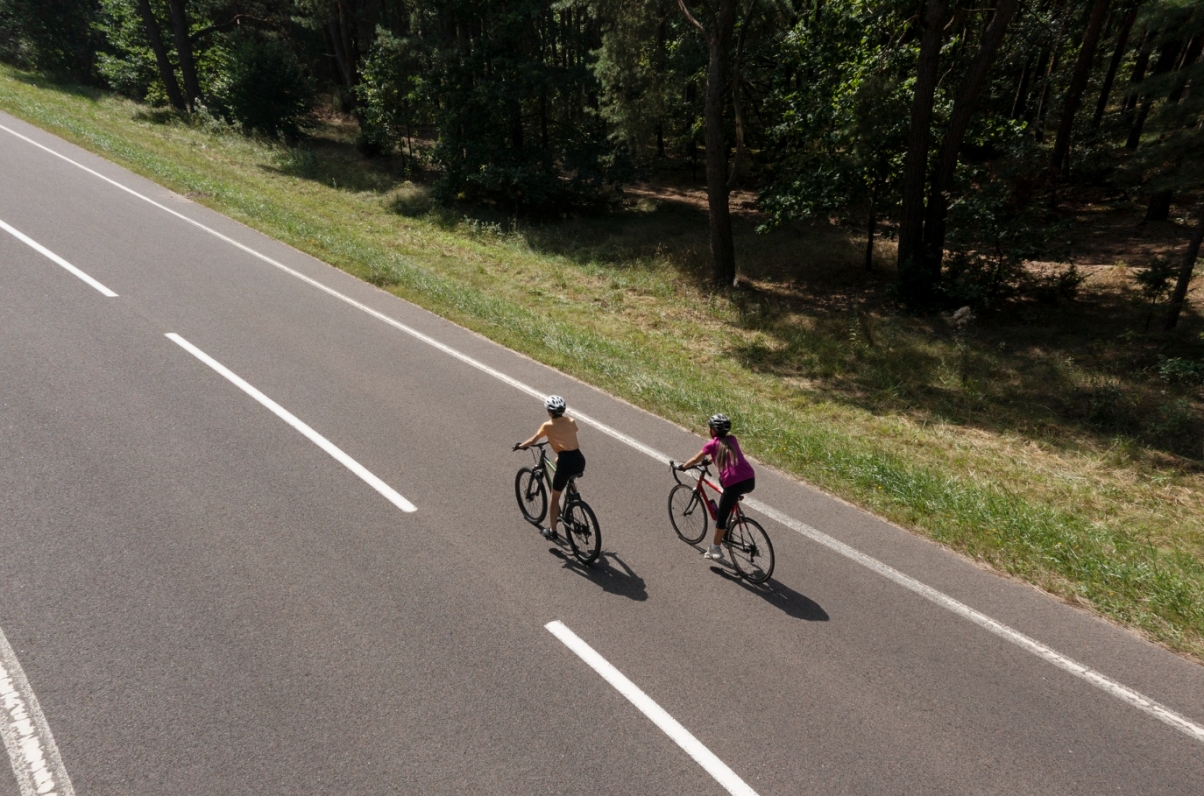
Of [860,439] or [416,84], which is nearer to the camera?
[860,439]

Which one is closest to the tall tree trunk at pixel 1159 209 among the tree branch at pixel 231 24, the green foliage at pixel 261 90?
the green foliage at pixel 261 90

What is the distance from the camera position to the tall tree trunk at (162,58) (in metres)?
31.0

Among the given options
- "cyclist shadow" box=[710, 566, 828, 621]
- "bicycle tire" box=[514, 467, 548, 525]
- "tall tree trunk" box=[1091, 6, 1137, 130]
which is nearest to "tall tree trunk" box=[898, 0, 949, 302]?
"tall tree trunk" box=[1091, 6, 1137, 130]

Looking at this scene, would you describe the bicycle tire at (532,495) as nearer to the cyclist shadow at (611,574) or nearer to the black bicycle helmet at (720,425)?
the cyclist shadow at (611,574)

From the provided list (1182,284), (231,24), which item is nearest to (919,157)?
(1182,284)

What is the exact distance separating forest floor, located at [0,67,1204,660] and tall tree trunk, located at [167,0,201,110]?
5000 millimetres

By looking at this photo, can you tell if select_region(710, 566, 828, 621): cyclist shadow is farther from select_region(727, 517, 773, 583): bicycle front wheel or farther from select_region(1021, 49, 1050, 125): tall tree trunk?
select_region(1021, 49, 1050, 125): tall tree trunk

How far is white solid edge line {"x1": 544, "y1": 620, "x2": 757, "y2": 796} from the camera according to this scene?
4.49 meters

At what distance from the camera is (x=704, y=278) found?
19984mm

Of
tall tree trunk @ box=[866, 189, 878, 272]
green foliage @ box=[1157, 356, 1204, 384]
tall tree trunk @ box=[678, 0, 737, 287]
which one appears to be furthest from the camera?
tall tree trunk @ box=[866, 189, 878, 272]

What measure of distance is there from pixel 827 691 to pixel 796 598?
1153 millimetres

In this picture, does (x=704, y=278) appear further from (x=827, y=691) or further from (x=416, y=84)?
(x=827, y=691)

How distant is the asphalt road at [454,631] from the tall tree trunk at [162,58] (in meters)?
29.1

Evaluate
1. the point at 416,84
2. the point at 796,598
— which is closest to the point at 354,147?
the point at 416,84
